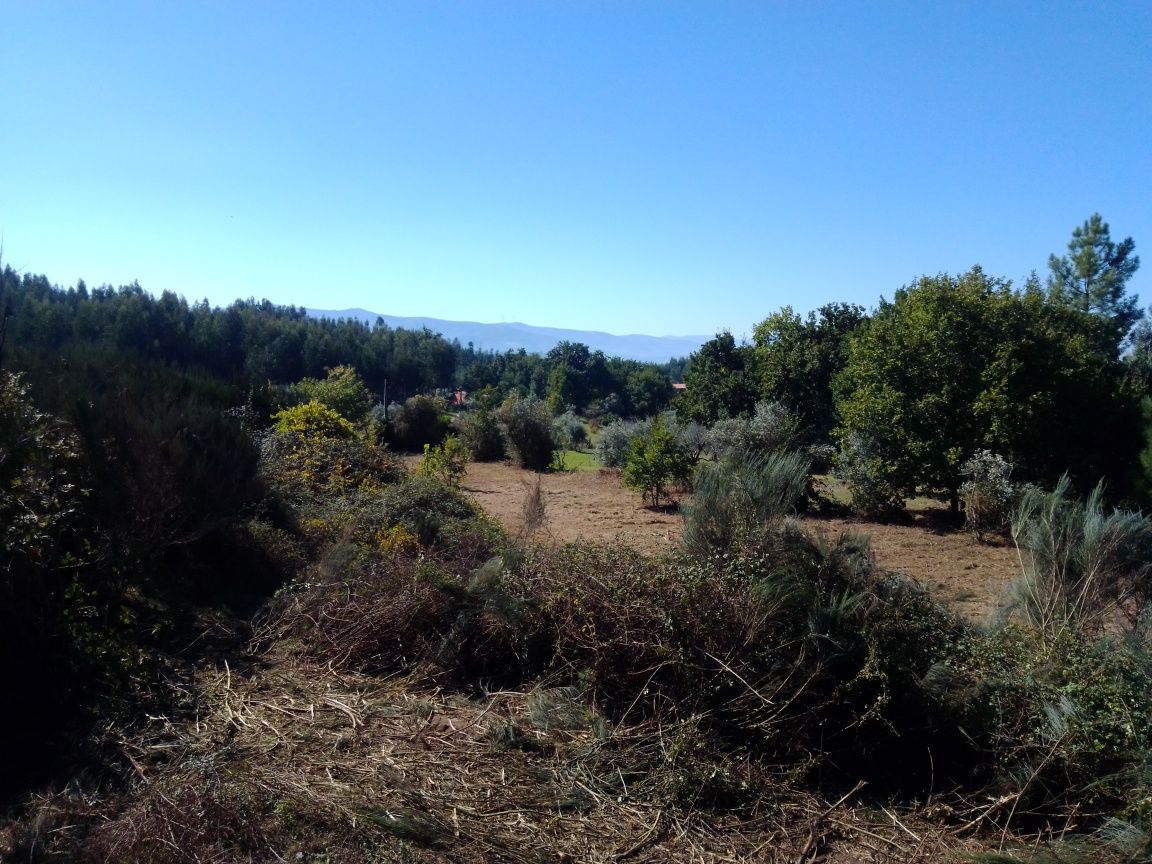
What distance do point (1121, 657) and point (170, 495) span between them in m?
6.84

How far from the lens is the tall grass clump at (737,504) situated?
5730 millimetres

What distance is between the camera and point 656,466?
53.1ft

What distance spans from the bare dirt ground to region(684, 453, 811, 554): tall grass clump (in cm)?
27

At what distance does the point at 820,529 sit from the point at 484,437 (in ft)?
64.9

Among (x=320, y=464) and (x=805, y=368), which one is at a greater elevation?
(x=805, y=368)

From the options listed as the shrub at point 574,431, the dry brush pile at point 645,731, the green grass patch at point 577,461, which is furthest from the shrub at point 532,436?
the dry brush pile at point 645,731

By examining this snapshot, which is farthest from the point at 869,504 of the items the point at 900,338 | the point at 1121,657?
the point at 1121,657

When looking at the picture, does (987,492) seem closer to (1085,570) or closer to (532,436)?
(1085,570)

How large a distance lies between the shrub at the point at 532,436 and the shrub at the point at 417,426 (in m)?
4.72

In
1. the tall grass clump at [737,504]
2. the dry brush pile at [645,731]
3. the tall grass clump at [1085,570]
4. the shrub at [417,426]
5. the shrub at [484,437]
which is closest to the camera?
the dry brush pile at [645,731]

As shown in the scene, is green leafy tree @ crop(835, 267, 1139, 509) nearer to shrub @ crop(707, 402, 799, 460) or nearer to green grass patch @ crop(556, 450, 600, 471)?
shrub @ crop(707, 402, 799, 460)

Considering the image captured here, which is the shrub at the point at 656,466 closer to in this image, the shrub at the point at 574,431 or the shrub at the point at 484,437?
the shrub at the point at 484,437

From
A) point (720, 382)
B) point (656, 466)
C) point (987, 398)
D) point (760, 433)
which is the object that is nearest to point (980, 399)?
point (987, 398)

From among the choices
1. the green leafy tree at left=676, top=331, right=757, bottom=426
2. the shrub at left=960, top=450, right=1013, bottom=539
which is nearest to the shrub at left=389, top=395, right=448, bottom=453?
the green leafy tree at left=676, top=331, right=757, bottom=426
